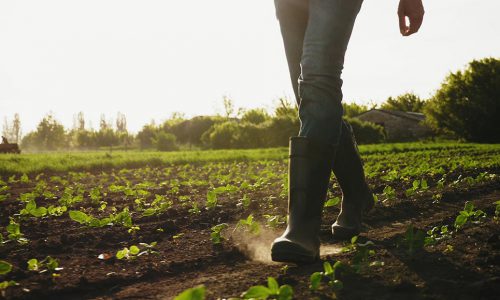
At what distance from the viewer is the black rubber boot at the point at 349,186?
2279mm

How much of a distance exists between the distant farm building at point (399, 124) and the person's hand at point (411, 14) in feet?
162

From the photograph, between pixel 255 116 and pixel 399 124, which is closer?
pixel 399 124

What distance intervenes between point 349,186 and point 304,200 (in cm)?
69

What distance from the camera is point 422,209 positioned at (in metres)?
3.03

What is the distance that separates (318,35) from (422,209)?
1.77 metres

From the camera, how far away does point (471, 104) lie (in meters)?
35.3

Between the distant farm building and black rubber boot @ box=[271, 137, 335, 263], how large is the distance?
50.1 meters

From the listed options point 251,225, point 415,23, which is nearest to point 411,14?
point 415,23

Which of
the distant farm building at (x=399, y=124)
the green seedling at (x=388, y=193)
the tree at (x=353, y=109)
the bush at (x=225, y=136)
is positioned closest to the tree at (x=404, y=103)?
the tree at (x=353, y=109)

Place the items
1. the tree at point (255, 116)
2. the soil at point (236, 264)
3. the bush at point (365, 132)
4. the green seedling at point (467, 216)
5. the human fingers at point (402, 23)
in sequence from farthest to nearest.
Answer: the tree at point (255, 116) < the bush at point (365, 132) < the human fingers at point (402, 23) < the green seedling at point (467, 216) < the soil at point (236, 264)

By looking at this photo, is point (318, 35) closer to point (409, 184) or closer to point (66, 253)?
point (66, 253)

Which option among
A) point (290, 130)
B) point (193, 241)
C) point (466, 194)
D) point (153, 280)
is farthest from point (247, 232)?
point (290, 130)

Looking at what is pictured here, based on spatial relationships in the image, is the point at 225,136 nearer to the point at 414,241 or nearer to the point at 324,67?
the point at 324,67

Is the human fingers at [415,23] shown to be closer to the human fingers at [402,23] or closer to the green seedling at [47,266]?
the human fingers at [402,23]
